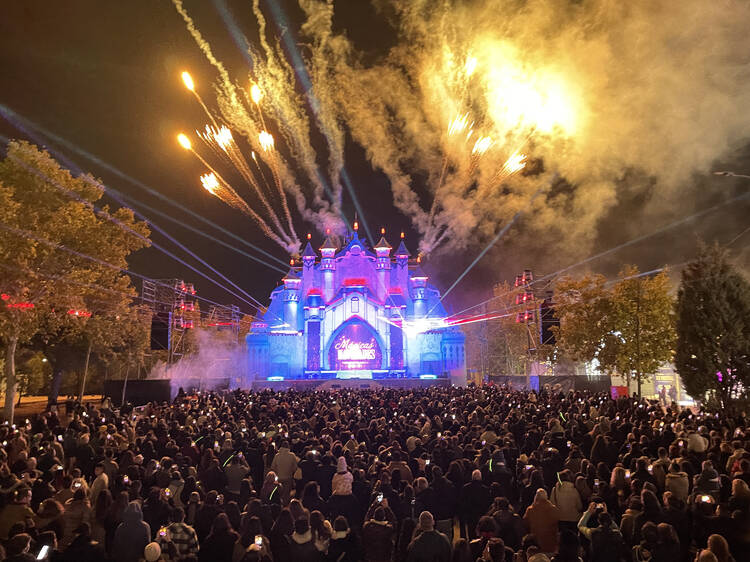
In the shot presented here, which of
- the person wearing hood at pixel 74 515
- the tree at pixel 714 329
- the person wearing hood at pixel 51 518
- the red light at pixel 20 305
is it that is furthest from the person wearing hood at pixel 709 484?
the red light at pixel 20 305

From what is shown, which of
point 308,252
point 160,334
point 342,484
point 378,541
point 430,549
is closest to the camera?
point 430,549

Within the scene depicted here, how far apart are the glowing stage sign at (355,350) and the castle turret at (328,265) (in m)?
7.24

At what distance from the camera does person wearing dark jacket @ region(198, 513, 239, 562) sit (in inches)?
267

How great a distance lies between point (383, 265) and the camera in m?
70.6

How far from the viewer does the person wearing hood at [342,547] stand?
282 inches

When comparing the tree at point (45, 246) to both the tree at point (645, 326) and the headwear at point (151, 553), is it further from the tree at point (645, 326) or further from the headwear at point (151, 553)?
the tree at point (645, 326)

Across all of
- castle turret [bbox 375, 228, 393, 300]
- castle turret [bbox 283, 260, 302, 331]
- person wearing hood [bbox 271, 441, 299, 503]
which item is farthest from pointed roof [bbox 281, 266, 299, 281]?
person wearing hood [bbox 271, 441, 299, 503]

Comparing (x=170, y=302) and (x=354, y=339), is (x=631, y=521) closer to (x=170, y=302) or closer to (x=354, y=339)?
(x=170, y=302)

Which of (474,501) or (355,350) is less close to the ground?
(355,350)

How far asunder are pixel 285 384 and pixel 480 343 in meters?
33.2

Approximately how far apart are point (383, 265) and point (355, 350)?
13.4m

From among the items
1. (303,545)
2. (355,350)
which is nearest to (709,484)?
(303,545)

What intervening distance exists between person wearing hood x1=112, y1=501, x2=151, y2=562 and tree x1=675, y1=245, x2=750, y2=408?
87.0ft

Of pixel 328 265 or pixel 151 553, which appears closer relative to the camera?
pixel 151 553
